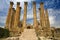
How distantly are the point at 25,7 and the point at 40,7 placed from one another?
19.8 feet

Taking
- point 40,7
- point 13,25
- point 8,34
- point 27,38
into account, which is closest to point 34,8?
point 40,7

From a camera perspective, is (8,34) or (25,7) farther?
(25,7)

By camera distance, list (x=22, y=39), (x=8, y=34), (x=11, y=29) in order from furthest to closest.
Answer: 1. (x=11, y=29)
2. (x=8, y=34)
3. (x=22, y=39)

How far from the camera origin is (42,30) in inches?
1829

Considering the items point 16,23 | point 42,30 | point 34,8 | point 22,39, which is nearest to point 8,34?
point 16,23

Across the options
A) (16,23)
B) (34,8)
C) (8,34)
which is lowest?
(8,34)

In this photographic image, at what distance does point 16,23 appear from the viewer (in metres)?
51.8

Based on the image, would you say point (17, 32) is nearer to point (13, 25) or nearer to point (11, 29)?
point (11, 29)

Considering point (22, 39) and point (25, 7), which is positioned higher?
point (25, 7)

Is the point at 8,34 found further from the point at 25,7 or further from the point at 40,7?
the point at 40,7

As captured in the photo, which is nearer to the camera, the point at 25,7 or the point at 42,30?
the point at 42,30

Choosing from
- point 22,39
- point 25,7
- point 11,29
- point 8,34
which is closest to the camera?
point 22,39

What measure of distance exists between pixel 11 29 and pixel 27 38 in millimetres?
24188

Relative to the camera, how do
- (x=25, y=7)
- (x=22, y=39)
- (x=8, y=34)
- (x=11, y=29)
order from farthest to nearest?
(x=25, y=7) → (x=11, y=29) → (x=8, y=34) → (x=22, y=39)
